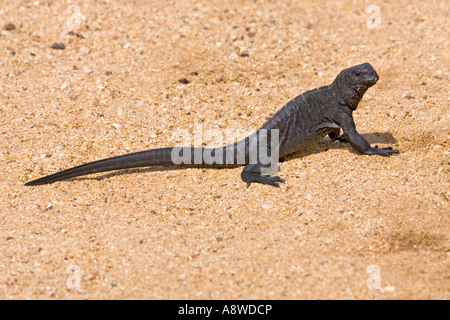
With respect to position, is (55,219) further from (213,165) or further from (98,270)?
(213,165)

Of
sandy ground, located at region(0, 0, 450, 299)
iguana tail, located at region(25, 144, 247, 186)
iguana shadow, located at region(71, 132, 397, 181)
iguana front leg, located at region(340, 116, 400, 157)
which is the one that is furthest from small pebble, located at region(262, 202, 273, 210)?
iguana front leg, located at region(340, 116, 400, 157)

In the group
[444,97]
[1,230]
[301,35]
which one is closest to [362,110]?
[444,97]

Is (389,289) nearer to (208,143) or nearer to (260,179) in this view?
(260,179)

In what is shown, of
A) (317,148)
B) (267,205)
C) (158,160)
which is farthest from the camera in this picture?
(317,148)

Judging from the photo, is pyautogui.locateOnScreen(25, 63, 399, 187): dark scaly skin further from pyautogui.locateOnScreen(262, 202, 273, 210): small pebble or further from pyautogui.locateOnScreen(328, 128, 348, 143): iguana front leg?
pyautogui.locateOnScreen(262, 202, 273, 210): small pebble

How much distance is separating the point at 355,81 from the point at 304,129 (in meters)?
0.90

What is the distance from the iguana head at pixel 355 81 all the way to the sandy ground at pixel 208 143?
0.79 meters

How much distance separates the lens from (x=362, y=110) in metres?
8.00

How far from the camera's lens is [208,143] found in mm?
7484

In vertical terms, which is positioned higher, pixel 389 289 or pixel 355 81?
pixel 355 81

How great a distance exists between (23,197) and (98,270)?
185 cm

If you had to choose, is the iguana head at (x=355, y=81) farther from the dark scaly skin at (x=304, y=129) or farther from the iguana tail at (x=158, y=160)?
the iguana tail at (x=158, y=160)

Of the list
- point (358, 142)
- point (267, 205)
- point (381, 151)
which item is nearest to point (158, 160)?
point (267, 205)

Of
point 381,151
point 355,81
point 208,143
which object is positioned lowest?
point 381,151
